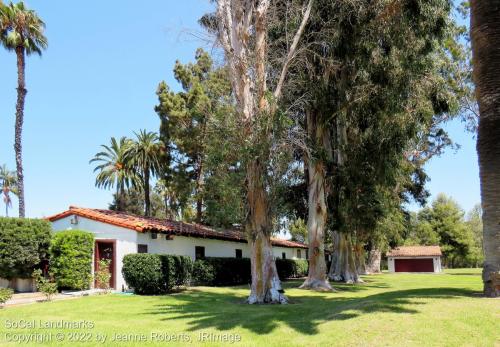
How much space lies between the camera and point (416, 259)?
66125 mm

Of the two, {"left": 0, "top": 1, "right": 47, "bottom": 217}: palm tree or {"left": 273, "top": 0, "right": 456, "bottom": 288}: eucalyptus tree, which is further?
{"left": 0, "top": 1, "right": 47, "bottom": 217}: palm tree

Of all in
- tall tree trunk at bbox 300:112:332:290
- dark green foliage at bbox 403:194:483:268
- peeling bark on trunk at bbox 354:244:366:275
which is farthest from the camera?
dark green foliage at bbox 403:194:483:268

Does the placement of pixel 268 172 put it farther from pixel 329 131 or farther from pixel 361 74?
pixel 329 131

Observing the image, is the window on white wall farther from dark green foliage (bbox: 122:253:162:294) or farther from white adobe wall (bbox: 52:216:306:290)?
dark green foliage (bbox: 122:253:162:294)

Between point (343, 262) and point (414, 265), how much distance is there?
40331mm

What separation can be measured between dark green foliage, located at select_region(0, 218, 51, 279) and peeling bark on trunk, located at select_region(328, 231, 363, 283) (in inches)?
700

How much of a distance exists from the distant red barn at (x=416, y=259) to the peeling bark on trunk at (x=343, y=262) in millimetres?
35164

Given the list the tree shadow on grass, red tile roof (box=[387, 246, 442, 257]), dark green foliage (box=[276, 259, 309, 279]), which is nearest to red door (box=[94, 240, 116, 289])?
the tree shadow on grass

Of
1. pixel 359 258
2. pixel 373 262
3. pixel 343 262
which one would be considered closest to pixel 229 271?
pixel 343 262

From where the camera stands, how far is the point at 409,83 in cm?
1914

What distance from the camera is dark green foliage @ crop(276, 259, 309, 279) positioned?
33.9 meters

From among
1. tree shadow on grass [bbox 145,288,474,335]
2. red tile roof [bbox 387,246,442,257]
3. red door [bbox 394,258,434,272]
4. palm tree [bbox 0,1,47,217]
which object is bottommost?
red door [bbox 394,258,434,272]

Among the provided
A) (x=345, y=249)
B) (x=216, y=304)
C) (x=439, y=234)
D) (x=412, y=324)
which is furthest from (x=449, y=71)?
(x=439, y=234)

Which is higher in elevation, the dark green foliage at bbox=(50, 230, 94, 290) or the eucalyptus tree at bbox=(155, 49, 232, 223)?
the eucalyptus tree at bbox=(155, 49, 232, 223)
